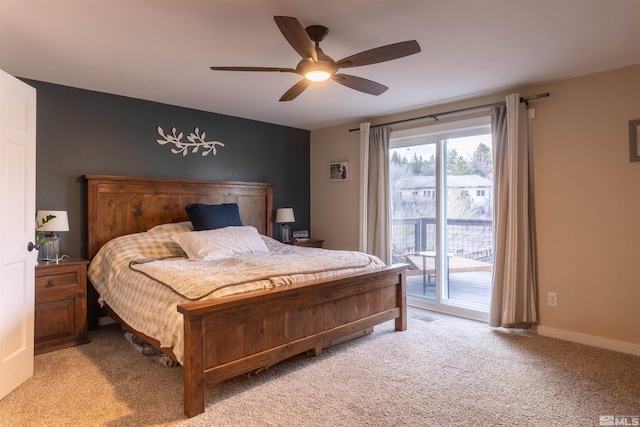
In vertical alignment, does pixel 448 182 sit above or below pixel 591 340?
above

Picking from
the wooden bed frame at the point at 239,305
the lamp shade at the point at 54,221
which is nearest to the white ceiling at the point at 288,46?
the wooden bed frame at the point at 239,305

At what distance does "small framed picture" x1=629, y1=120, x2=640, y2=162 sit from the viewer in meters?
2.91

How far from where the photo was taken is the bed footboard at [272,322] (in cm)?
207

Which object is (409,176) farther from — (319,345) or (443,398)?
(443,398)

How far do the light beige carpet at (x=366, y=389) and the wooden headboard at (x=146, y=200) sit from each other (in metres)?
1.10

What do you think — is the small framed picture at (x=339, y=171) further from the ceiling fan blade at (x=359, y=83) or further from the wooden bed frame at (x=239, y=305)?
the ceiling fan blade at (x=359, y=83)

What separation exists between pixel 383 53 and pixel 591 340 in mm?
2933

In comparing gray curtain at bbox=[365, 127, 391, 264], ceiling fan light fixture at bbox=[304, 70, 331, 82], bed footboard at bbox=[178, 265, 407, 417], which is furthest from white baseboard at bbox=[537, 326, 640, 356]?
ceiling fan light fixture at bbox=[304, 70, 331, 82]

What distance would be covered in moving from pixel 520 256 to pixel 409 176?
154 centimetres

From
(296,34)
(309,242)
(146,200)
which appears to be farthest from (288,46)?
(309,242)

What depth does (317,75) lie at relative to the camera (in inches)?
94.1

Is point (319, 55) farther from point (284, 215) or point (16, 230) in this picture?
point (284, 215)

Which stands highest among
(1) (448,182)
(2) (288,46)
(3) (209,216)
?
(2) (288,46)

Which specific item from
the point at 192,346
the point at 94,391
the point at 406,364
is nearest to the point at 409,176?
the point at 406,364
